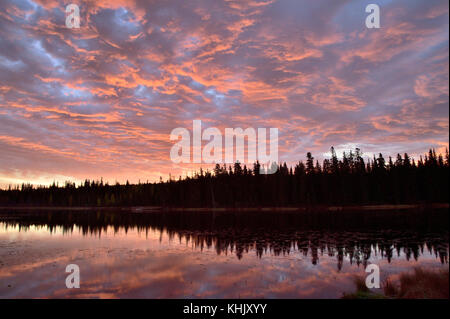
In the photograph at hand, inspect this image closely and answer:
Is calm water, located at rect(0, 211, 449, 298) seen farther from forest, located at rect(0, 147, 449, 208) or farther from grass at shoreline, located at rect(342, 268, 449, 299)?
forest, located at rect(0, 147, 449, 208)

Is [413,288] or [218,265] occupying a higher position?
[413,288]

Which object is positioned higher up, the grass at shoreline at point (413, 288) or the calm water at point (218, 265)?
the grass at shoreline at point (413, 288)

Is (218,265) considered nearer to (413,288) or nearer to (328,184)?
(413,288)

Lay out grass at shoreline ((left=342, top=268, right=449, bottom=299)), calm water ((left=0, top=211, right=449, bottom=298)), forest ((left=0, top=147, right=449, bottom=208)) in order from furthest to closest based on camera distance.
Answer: forest ((left=0, top=147, right=449, bottom=208)) → calm water ((left=0, top=211, right=449, bottom=298)) → grass at shoreline ((left=342, top=268, right=449, bottom=299))

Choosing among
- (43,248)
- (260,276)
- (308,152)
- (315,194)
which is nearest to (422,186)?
(315,194)

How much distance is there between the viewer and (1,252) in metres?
28.5

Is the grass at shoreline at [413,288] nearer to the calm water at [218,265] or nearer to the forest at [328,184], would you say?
the calm water at [218,265]

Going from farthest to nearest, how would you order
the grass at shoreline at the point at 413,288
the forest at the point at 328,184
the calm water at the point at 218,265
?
the forest at the point at 328,184
the calm water at the point at 218,265
the grass at shoreline at the point at 413,288

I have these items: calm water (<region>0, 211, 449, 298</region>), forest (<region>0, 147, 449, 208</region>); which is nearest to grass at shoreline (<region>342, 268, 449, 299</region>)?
calm water (<region>0, 211, 449, 298</region>)

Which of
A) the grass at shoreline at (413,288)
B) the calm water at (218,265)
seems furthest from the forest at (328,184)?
A: the grass at shoreline at (413,288)

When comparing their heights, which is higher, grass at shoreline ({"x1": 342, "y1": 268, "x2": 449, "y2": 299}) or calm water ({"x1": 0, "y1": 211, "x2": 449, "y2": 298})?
grass at shoreline ({"x1": 342, "y1": 268, "x2": 449, "y2": 299})

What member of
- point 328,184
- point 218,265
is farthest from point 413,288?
point 328,184

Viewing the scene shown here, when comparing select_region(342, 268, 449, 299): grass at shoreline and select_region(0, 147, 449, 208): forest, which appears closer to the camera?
select_region(342, 268, 449, 299): grass at shoreline
